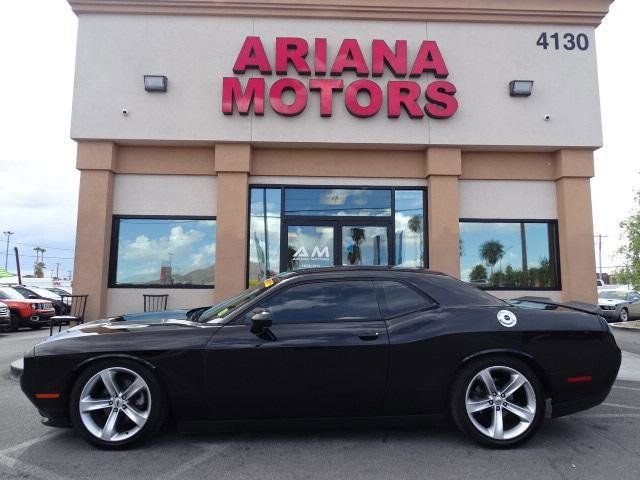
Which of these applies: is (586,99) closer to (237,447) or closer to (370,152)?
(370,152)

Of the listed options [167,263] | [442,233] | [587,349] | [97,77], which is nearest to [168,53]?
[97,77]

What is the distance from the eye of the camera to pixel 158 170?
10.2 metres

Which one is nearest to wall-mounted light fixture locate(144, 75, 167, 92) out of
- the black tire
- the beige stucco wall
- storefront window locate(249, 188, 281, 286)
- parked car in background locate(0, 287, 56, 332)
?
the beige stucco wall

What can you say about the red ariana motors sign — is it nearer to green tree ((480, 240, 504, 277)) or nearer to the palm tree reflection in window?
the palm tree reflection in window

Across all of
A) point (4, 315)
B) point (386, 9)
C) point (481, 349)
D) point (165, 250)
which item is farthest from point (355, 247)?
point (4, 315)

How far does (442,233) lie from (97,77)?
26.9 ft

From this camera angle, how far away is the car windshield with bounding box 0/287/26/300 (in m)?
14.2

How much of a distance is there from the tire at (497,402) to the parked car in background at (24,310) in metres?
13.7

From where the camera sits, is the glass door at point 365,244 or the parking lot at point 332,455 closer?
the parking lot at point 332,455

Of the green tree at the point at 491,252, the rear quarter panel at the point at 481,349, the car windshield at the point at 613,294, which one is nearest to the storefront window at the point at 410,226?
the green tree at the point at 491,252

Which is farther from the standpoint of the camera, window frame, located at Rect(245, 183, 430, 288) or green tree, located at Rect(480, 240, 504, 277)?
green tree, located at Rect(480, 240, 504, 277)

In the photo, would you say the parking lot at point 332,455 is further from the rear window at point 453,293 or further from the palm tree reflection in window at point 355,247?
the palm tree reflection in window at point 355,247

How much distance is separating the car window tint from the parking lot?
1.04 metres

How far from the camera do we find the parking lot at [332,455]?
3.30 m
